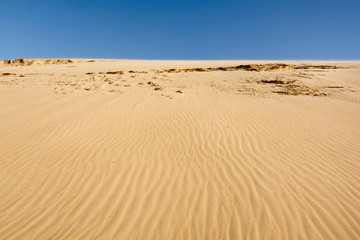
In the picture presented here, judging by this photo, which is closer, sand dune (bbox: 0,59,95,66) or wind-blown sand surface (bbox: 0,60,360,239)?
wind-blown sand surface (bbox: 0,60,360,239)

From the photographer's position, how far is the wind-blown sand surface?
2.45 metres

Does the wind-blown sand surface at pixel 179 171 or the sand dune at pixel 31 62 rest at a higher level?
the sand dune at pixel 31 62

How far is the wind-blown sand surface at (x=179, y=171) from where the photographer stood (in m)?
2.45

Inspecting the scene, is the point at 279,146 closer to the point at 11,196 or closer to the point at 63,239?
the point at 63,239

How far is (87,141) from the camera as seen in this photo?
15.3ft

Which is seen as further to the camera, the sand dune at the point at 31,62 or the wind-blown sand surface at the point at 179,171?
the sand dune at the point at 31,62

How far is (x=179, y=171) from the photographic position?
3488 mm

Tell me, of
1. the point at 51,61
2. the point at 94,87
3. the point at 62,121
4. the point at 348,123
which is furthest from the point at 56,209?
the point at 51,61

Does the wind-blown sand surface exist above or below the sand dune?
below

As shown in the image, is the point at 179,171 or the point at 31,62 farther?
the point at 31,62

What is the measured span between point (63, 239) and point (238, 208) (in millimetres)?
2138

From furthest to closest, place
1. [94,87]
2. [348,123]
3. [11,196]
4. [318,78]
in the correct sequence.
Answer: [318,78] → [94,87] → [348,123] → [11,196]

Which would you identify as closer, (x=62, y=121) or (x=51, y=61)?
(x=62, y=121)

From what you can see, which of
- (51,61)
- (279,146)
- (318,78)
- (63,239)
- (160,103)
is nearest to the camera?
(63,239)
